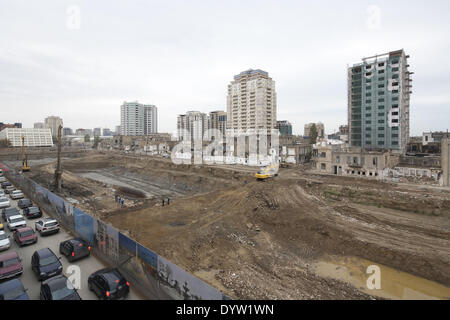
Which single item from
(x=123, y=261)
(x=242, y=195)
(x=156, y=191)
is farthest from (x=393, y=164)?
(x=123, y=261)

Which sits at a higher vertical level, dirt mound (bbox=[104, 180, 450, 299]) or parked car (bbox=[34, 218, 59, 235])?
parked car (bbox=[34, 218, 59, 235])

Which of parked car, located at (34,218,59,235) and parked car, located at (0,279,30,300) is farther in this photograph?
parked car, located at (34,218,59,235)

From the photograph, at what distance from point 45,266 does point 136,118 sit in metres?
168

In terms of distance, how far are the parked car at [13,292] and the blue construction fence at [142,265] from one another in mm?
3441

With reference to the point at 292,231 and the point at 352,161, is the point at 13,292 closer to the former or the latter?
the point at 292,231

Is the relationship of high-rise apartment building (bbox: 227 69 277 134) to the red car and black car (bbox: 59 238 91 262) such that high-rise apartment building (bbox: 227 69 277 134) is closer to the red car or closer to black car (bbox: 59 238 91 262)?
the red car

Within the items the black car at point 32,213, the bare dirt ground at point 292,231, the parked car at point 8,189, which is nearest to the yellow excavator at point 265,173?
the bare dirt ground at point 292,231

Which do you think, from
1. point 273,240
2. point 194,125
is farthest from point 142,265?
point 194,125

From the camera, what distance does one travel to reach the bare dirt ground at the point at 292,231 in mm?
14461

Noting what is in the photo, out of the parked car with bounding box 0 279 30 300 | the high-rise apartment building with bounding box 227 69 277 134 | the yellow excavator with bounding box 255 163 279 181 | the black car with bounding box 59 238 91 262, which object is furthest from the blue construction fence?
the high-rise apartment building with bounding box 227 69 277 134

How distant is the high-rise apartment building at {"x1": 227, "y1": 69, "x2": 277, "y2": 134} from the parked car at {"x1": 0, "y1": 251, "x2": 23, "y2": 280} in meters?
77.3

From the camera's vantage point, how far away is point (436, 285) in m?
14.6

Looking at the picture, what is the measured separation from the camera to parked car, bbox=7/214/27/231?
668 inches
